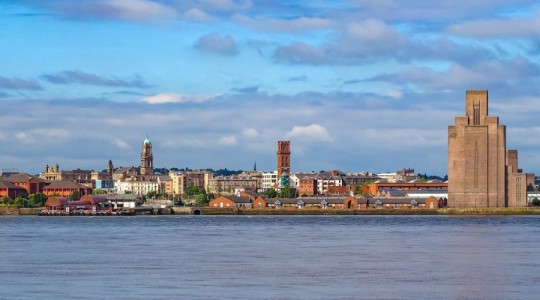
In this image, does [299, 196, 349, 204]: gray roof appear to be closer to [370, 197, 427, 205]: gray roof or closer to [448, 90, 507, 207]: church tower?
[370, 197, 427, 205]: gray roof

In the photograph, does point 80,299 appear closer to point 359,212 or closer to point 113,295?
point 113,295

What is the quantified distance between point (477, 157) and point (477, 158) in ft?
0.59

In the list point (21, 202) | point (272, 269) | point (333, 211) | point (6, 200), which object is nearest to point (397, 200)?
point (333, 211)

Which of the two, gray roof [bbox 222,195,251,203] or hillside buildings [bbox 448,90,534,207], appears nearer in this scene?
hillside buildings [bbox 448,90,534,207]

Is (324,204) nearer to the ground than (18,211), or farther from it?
farther from it

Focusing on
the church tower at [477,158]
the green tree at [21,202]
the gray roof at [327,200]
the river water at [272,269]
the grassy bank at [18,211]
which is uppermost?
the church tower at [477,158]

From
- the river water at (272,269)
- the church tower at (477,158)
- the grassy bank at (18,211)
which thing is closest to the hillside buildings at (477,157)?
the church tower at (477,158)

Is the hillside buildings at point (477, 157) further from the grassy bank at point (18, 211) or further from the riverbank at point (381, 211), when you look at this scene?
the grassy bank at point (18, 211)

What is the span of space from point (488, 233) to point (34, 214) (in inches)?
3969

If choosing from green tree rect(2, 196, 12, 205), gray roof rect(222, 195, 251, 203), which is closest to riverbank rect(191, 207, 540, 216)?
gray roof rect(222, 195, 251, 203)

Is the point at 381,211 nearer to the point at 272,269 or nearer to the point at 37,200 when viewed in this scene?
the point at 37,200

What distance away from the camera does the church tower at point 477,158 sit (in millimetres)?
153625

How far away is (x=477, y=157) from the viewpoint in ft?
504

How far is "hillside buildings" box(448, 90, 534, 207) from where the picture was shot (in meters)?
154
